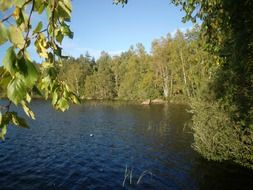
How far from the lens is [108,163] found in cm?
1686

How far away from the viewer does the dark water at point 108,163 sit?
13.3 metres

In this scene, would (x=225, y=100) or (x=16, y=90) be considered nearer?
(x=16, y=90)

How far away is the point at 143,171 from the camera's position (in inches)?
594

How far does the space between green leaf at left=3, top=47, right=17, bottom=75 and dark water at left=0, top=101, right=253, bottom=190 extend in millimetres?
12795

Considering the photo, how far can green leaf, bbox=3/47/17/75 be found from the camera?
1.04 meters

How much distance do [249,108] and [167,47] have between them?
61.6 metres

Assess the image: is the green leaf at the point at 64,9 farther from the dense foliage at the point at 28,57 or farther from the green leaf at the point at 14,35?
the green leaf at the point at 14,35

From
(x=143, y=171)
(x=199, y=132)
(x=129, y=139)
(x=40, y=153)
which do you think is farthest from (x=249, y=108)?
(x=40, y=153)

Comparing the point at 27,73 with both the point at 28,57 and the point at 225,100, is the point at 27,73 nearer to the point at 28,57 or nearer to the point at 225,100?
the point at 28,57

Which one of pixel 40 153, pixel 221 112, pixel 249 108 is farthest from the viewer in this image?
pixel 40 153

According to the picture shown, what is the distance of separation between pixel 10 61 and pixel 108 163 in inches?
654

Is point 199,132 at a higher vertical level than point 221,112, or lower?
lower

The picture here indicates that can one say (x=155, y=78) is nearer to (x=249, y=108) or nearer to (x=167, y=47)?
(x=167, y=47)

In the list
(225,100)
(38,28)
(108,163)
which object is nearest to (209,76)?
(225,100)
